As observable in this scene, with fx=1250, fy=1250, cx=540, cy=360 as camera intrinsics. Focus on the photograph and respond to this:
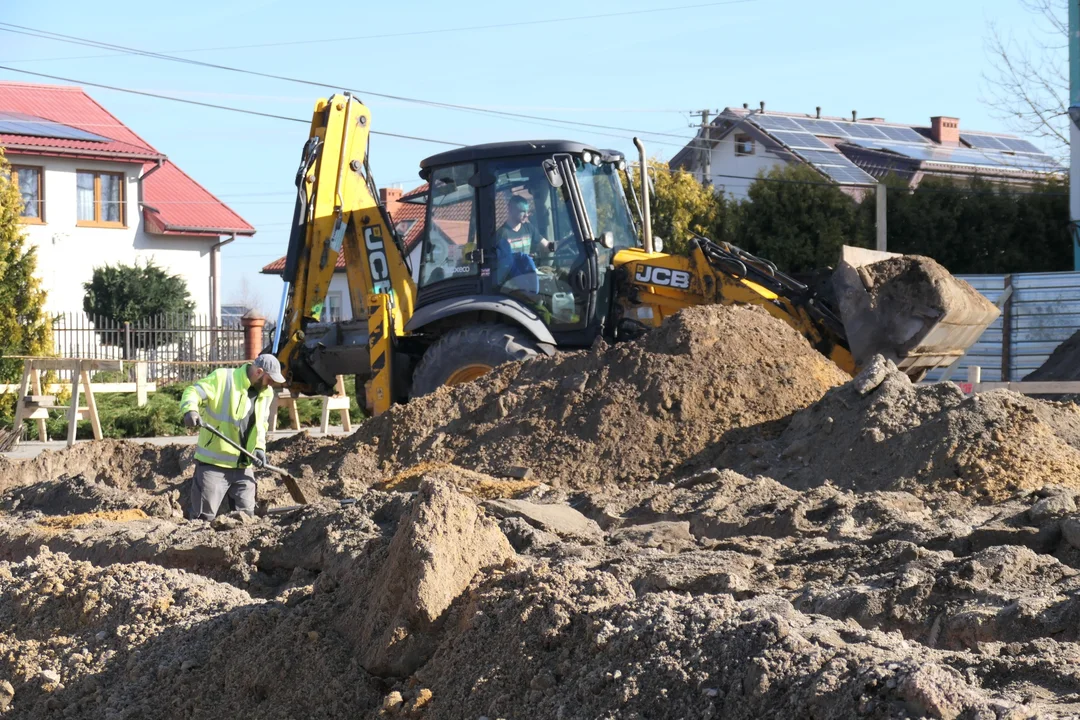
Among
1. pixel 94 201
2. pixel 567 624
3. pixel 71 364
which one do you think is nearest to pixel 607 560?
pixel 567 624

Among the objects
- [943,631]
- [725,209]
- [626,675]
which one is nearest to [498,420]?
[943,631]

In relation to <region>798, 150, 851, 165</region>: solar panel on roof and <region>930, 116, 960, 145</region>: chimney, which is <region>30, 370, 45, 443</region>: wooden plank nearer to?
<region>798, 150, 851, 165</region>: solar panel on roof

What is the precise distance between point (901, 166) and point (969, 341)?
23709mm

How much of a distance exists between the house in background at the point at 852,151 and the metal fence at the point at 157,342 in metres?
11.7

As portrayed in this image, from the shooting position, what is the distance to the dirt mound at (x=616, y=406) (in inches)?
376

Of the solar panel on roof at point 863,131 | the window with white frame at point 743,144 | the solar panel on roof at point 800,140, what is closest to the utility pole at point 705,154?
the window with white frame at point 743,144

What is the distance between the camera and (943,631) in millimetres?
4906

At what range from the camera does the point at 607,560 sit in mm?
6168

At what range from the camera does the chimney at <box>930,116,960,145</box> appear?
39.0 meters

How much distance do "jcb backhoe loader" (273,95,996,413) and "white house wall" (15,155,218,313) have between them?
63.5ft

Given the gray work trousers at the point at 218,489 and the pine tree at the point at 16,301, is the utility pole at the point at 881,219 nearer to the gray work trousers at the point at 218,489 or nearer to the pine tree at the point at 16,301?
the pine tree at the point at 16,301

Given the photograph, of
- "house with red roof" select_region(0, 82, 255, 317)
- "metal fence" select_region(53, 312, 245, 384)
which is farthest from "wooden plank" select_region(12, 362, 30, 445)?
"house with red roof" select_region(0, 82, 255, 317)

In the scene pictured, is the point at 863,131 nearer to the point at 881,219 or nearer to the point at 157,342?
the point at 881,219

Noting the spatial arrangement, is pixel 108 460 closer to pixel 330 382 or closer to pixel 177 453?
pixel 177 453
